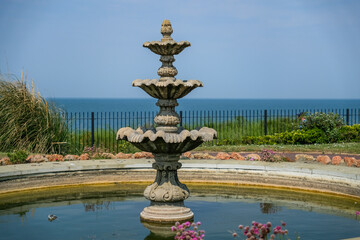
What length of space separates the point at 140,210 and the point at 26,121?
7062 millimetres

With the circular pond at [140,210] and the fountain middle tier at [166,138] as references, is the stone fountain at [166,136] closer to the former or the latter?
the fountain middle tier at [166,138]

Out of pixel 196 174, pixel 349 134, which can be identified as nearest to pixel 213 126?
pixel 349 134

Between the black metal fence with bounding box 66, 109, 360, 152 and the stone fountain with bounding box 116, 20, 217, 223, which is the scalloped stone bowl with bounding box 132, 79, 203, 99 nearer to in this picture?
the stone fountain with bounding box 116, 20, 217, 223

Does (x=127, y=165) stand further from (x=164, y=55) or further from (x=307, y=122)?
(x=307, y=122)

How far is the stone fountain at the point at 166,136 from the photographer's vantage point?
7766 mm

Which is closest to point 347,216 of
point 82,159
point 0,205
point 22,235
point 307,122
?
point 22,235

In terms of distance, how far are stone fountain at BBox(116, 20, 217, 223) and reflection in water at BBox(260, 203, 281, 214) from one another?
1.35 meters

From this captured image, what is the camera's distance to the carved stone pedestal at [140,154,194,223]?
321 inches

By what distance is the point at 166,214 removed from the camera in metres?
8.17

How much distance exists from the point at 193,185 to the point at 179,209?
3.01 m

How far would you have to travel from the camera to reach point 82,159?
12812 mm

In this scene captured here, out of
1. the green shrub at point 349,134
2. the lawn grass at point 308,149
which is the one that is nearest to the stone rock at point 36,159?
the lawn grass at point 308,149

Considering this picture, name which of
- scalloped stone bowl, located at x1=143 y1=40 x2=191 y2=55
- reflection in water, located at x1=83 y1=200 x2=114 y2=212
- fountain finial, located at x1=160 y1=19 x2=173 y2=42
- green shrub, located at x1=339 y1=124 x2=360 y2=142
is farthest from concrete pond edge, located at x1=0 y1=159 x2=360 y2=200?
green shrub, located at x1=339 y1=124 x2=360 y2=142

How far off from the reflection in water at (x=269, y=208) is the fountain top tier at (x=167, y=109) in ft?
5.60
